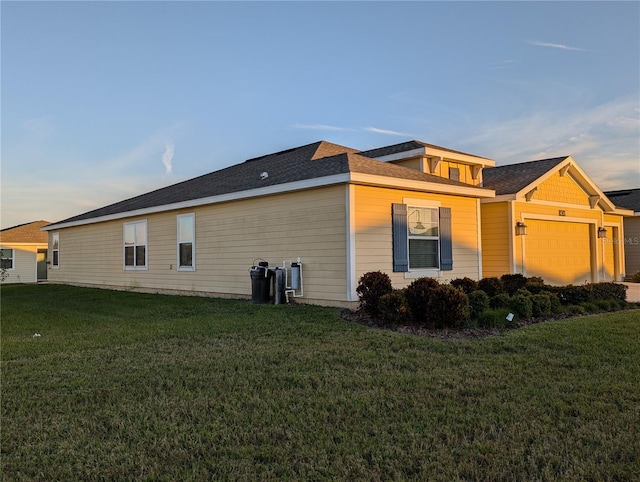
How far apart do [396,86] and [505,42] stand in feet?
10.0

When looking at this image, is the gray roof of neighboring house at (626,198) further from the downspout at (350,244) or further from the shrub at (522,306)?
the downspout at (350,244)

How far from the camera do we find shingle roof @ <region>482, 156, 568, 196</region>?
14359 mm

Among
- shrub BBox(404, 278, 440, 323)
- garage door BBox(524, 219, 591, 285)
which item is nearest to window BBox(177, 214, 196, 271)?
shrub BBox(404, 278, 440, 323)

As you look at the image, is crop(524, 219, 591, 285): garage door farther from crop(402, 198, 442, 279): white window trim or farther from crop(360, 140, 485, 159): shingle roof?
crop(402, 198, 442, 279): white window trim

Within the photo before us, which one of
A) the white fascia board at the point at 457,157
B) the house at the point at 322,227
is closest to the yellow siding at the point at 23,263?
the house at the point at 322,227

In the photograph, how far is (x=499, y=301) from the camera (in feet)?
29.3

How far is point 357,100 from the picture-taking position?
48.1 feet

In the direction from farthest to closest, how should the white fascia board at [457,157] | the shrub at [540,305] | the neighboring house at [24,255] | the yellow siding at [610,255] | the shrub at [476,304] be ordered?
the neighboring house at [24,255], the yellow siding at [610,255], the white fascia board at [457,157], the shrub at [540,305], the shrub at [476,304]

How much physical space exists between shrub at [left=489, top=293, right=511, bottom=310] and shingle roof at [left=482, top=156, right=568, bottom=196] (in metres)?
5.80

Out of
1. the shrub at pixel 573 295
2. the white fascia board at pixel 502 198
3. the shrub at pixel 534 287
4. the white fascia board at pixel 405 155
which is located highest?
the white fascia board at pixel 405 155

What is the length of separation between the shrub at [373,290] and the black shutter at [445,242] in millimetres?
3089

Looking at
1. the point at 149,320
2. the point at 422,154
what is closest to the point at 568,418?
the point at 149,320

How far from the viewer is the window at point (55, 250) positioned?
21297 millimetres

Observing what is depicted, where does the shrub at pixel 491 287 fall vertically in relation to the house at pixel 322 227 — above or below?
below
